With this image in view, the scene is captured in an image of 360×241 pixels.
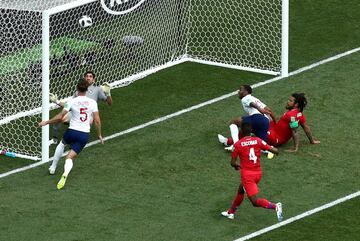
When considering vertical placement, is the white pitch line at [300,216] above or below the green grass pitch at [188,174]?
above

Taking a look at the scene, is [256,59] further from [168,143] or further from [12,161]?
[12,161]

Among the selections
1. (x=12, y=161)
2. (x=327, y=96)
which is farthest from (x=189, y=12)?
(x=12, y=161)

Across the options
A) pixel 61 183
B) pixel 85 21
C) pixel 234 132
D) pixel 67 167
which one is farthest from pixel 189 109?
pixel 61 183

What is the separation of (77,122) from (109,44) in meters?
4.74

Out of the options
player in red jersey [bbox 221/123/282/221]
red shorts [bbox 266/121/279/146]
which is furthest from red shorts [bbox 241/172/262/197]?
red shorts [bbox 266/121/279/146]

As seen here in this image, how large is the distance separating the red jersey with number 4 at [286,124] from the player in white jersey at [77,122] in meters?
3.19

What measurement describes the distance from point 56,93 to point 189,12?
4.63 m

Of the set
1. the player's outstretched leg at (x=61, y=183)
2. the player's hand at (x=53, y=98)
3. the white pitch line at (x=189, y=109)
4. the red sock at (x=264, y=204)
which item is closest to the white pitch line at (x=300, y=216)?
the red sock at (x=264, y=204)

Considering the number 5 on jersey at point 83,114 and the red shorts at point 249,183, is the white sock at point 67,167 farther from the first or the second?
the red shorts at point 249,183

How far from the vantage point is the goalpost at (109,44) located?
22766 mm

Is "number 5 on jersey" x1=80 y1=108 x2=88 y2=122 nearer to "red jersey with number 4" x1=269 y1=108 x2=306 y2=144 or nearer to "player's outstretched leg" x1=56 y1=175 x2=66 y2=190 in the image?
"player's outstretched leg" x1=56 y1=175 x2=66 y2=190

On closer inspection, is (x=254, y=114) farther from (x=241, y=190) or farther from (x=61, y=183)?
(x=61, y=183)

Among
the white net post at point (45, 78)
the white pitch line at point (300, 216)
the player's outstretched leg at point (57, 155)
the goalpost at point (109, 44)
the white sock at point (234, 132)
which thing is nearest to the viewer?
the white pitch line at point (300, 216)

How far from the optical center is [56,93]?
23828mm
